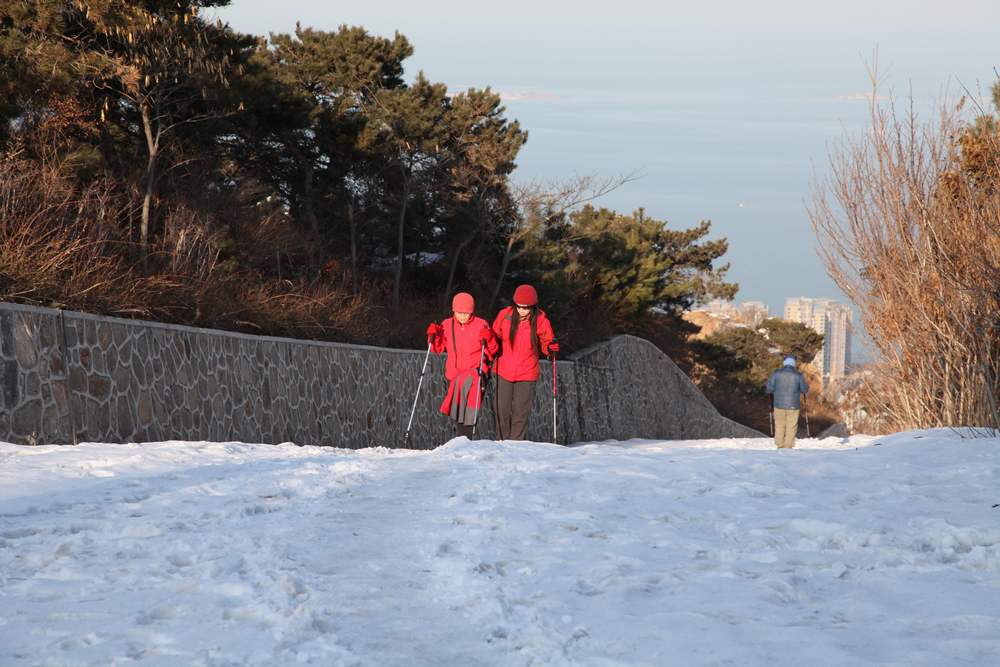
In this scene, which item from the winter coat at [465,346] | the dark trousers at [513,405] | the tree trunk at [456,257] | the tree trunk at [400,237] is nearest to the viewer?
the winter coat at [465,346]

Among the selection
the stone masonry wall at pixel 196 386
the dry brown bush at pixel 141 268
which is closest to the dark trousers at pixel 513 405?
the stone masonry wall at pixel 196 386

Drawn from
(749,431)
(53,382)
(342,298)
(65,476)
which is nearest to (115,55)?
(342,298)

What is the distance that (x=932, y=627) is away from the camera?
4223 mm

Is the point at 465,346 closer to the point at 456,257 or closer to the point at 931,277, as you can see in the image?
the point at 931,277

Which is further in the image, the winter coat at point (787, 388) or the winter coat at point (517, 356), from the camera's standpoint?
the winter coat at point (787, 388)

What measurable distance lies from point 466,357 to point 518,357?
1.89 feet

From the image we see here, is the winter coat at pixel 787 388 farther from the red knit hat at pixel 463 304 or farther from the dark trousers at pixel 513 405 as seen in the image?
the red knit hat at pixel 463 304

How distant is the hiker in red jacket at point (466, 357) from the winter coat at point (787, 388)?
23.3 feet

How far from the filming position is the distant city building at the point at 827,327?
29.4 m

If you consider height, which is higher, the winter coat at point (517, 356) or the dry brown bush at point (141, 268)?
the dry brown bush at point (141, 268)

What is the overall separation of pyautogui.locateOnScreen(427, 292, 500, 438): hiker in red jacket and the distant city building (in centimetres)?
471

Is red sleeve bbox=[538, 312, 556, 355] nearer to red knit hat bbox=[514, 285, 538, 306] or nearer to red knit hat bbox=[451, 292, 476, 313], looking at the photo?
red knit hat bbox=[514, 285, 538, 306]

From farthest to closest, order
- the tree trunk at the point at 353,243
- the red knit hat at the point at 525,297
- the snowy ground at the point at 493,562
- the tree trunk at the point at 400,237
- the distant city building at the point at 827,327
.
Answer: the distant city building at the point at 827,327 < the tree trunk at the point at 400,237 < the tree trunk at the point at 353,243 < the red knit hat at the point at 525,297 < the snowy ground at the point at 493,562

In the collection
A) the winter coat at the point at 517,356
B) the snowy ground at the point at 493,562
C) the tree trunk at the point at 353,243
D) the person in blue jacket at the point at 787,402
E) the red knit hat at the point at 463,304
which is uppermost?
the tree trunk at the point at 353,243
